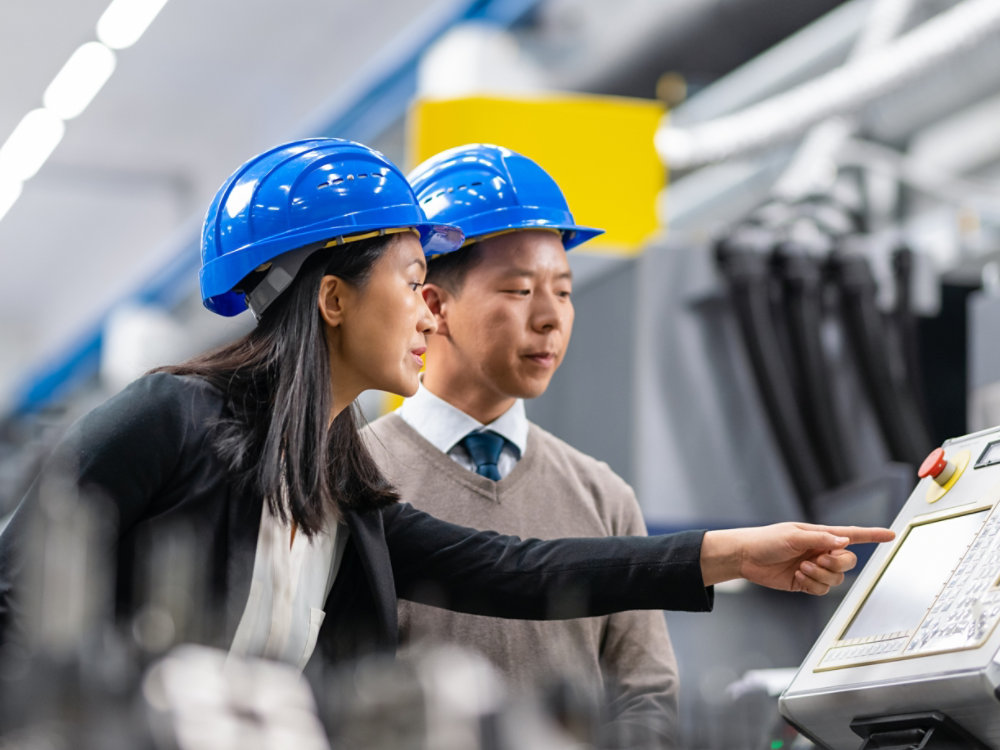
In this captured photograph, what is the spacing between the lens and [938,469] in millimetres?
1425

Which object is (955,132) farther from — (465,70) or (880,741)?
(880,741)

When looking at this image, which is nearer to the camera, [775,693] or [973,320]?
[775,693]

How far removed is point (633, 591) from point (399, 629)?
1.10ft

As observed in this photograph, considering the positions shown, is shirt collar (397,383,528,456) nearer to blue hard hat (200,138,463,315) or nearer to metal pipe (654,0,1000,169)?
blue hard hat (200,138,463,315)

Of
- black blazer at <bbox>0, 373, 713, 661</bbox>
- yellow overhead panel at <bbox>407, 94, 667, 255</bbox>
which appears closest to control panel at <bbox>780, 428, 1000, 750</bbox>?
black blazer at <bbox>0, 373, 713, 661</bbox>

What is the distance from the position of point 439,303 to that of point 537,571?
46cm

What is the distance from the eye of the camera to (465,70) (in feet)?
15.1

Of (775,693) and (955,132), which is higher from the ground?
(955,132)

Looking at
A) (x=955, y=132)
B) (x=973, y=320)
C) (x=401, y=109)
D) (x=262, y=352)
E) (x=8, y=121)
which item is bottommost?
(x=262, y=352)

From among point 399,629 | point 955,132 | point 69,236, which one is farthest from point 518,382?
point 69,236

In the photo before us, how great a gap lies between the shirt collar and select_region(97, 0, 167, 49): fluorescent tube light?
4.35 m

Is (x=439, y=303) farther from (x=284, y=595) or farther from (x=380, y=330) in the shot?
(x=284, y=595)

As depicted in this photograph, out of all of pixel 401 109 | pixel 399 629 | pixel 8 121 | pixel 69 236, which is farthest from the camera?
pixel 69 236

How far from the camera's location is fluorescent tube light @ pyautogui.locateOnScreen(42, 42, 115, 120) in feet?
20.7
